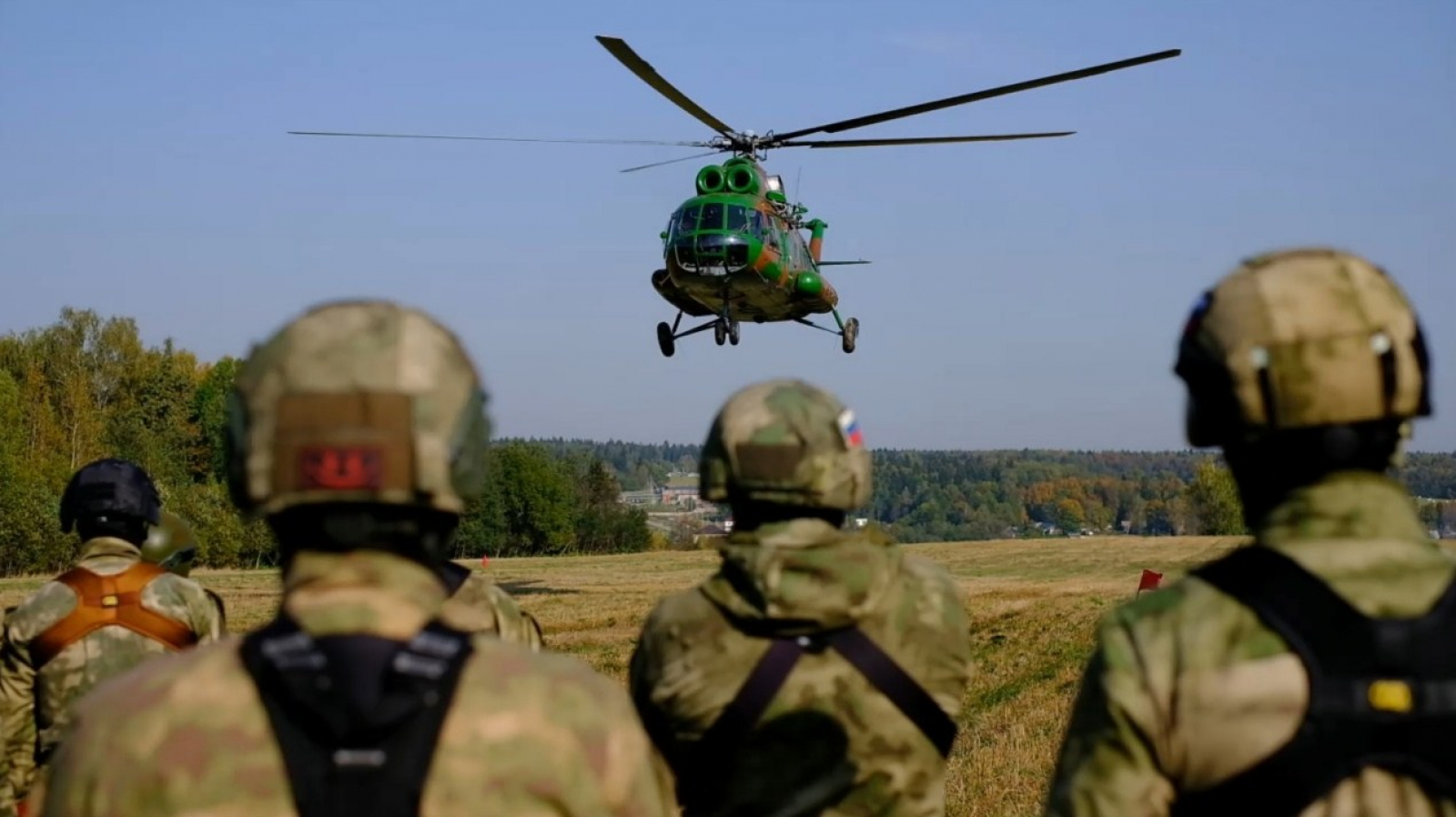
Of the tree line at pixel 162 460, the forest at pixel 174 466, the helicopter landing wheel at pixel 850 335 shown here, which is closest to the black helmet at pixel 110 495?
the helicopter landing wheel at pixel 850 335

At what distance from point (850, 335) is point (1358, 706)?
28.2 meters

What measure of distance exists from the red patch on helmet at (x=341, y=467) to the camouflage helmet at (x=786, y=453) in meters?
1.68

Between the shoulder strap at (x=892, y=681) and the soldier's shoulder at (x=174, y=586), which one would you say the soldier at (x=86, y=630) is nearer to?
the soldier's shoulder at (x=174, y=586)

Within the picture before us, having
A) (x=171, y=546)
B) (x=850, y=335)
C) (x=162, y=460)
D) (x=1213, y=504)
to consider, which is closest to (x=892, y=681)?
(x=171, y=546)

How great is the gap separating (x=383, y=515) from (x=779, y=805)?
65.4 inches

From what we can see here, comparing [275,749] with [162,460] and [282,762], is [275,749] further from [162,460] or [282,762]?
[162,460]

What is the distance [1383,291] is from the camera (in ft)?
8.54

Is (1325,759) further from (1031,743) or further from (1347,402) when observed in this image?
(1031,743)

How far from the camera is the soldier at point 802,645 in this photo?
3.70 m

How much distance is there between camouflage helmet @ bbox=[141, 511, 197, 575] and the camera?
21.7 ft

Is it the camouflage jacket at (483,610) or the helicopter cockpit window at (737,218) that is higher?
the helicopter cockpit window at (737,218)

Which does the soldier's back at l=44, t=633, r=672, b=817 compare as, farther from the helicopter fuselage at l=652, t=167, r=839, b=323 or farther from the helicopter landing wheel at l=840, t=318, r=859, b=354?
the helicopter landing wheel at l=840, t=318, r=859, b=354

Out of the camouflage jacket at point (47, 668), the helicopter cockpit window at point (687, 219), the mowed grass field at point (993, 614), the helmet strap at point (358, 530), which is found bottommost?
the mowed grass field at point (993, 614)

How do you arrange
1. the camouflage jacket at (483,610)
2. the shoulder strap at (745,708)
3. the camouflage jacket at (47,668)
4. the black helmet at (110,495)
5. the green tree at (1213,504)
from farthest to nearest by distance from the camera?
the green tree at (1213,504) < the black helmet at (110,495) < the camouflage jacket at (47,668) < the camouflage jacket at (483,610) < the shoulder strap at (745,708)
